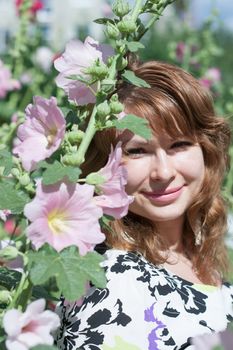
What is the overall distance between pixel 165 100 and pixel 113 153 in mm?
566

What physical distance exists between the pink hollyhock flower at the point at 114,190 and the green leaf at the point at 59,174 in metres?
0.08

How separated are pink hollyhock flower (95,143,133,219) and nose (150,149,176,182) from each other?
493 millimetres

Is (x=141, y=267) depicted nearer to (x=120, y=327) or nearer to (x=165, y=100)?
(x=120, y=327)

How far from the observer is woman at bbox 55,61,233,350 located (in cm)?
147

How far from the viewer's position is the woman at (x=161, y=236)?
4.82 feet

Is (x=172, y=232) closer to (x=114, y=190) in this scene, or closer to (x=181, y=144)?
(x=181, y=144)

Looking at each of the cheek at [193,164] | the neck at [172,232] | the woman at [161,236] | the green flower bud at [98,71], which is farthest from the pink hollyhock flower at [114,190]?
the neck at [172,232]

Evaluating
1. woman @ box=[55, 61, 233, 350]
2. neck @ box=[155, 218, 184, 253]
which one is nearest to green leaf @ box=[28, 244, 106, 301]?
woman @ box=[55, 61, 233, 350]

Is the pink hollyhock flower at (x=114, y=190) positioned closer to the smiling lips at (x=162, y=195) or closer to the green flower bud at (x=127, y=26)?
the green flower bud at (x=127, y=26)

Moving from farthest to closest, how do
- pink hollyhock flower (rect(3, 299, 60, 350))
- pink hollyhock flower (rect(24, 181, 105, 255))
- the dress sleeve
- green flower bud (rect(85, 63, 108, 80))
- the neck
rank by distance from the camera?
the neck → the dress sleeve → green flower bud (rect(85, 63, 108, 80)) → pink hollyhock flower (rect(24, 181, 105, 255)) → pink hollyhock flower (rect(3, 299, 60, 350))

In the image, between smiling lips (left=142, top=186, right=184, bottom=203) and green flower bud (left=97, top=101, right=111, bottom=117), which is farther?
smiling lips (left=142, top=186, right=184, bottom=203)

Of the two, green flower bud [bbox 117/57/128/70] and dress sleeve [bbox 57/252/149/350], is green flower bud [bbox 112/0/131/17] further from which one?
dress sleeve [bbox 57/252/149/350]

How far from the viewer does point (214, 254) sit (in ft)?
6.15

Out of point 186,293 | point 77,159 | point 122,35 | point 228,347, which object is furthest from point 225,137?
point 228,347
